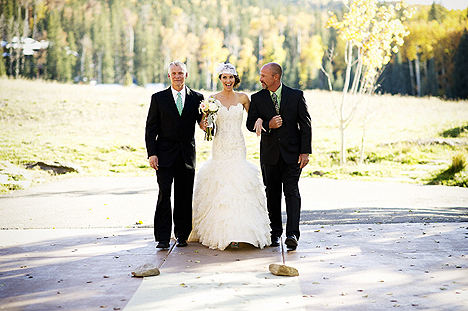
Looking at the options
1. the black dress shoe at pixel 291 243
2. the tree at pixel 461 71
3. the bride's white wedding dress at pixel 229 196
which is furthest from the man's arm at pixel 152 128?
the tree at pixel 461 71

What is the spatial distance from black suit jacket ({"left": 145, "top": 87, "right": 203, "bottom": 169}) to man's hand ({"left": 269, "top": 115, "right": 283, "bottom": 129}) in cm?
98

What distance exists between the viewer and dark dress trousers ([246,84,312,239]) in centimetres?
537

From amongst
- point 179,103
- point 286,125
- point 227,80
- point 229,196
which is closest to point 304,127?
point 286,125

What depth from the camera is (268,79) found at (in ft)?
17.7

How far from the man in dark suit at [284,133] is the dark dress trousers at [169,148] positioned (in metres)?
0.74

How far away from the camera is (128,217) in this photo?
24.6ft

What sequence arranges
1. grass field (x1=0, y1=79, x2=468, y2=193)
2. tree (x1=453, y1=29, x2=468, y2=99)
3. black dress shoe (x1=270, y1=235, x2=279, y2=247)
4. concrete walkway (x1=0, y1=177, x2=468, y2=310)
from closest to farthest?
concrete walkway (x1=0, y1=177, x2=468, y2=310), black dress shoe (x1=270, y1=235, x2=279, y2=247), grass field (x1=0, y1=79, x2=468, y2=193), tree (x1=453, y1=29, x2=468, y2=99)

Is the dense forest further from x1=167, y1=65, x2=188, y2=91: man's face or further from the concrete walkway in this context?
x1=167, y1=65, x2=188, y2=91: man's face

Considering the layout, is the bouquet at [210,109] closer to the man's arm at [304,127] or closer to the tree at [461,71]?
the man's arm at [304,127]

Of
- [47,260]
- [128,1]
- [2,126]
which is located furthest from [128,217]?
[128,1]

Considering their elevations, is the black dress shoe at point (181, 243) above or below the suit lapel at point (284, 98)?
below

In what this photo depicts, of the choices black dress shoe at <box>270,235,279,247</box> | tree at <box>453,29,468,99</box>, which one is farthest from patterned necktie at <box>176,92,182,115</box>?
tree at <box>453,29,468,99</box>

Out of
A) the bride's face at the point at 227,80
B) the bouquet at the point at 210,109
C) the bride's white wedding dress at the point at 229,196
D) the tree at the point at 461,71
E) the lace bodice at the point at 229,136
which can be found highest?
the tree at the point at 461,71

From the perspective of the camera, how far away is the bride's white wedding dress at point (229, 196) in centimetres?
528
